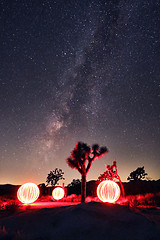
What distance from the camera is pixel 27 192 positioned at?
9789mm

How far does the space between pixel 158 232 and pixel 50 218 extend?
2.35 metres

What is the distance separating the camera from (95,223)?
324cm

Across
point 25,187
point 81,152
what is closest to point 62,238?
point 25,187

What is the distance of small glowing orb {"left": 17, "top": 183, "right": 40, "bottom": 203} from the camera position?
971cm

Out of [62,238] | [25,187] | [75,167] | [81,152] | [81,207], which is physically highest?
[81,152]

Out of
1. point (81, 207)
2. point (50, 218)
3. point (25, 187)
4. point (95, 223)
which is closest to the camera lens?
point (95, 223)

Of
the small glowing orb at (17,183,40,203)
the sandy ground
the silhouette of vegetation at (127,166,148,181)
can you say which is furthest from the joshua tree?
the silhouette of vegetation at (127,166,148,181)

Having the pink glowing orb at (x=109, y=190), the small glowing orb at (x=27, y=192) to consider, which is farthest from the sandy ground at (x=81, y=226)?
the small glowing orb at (x=27, y=192)

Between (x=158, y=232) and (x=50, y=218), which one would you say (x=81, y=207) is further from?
(x=158, y=232)

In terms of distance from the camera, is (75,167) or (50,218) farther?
(75,167)

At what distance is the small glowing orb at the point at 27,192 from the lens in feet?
31.9

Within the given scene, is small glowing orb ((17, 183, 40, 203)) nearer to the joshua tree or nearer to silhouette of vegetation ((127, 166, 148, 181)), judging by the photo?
the joshua tree

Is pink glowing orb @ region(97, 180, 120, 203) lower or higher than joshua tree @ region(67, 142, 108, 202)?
lower

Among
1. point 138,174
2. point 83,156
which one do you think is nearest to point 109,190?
point 83,156
